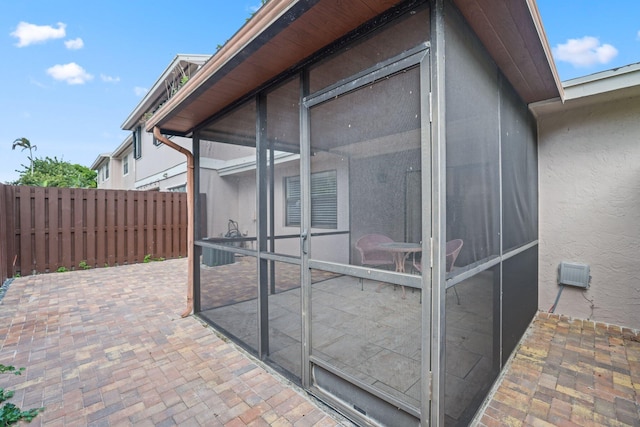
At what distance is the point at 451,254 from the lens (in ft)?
5.15

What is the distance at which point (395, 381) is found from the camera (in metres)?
1.71

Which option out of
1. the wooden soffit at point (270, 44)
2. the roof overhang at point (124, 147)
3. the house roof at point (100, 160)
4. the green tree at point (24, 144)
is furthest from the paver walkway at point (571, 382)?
the green tree at point (24, 144)

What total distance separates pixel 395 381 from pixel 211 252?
248cm

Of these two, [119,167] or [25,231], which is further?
[119,167]

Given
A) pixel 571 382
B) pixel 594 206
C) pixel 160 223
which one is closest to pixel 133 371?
pixel 571 382

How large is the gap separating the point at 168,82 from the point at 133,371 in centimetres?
961

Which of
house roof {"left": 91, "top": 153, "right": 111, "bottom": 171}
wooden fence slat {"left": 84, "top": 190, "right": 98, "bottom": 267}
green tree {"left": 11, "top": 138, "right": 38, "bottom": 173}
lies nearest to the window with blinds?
wooden fence slat {"left": 84, "top": 190, "right": 98, "bottom": 267}

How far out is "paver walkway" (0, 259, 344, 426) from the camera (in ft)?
6.16

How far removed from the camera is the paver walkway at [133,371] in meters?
1.88

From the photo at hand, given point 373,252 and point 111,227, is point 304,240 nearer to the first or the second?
point 373,252

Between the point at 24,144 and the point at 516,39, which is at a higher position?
the point at 24,144

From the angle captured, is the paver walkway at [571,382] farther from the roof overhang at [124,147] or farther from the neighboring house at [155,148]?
the roof overhang at [124,147]

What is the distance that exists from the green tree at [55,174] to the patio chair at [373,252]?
2129 cm

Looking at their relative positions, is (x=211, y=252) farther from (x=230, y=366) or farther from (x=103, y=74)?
(x=103, y=74)
